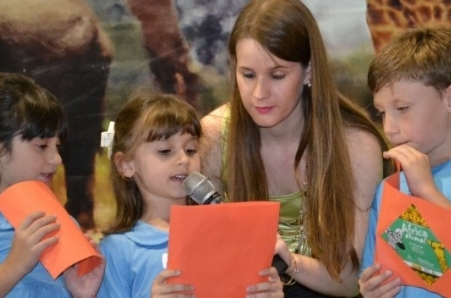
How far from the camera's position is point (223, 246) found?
6.36ft

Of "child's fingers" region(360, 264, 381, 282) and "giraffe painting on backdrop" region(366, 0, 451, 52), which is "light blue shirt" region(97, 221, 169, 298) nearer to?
"child's fingers" region(360, 264, 381, 282)

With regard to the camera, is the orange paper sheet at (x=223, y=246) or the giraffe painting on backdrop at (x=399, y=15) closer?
the orange paper sheet at (x=223, y=246)

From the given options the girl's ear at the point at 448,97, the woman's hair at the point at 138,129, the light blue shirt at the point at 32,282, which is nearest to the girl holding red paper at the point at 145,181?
the woman's hair at the point at 138,129

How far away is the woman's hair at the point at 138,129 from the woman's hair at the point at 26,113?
0.59 feet

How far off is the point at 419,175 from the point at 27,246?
974 millimetres

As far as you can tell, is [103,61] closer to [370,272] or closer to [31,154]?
[31,154]

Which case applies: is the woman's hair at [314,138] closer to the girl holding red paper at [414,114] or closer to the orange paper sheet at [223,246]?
the girl holding red paper at [414,114]

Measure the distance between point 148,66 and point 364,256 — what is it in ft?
4.11

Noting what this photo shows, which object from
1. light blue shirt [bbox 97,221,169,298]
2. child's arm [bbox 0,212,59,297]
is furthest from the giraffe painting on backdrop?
child's arm [bbox 0,212,59,297]

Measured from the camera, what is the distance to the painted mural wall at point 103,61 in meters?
3.18

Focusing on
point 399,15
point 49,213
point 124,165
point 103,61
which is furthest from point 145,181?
point 399,15

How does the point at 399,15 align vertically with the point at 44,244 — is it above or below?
above

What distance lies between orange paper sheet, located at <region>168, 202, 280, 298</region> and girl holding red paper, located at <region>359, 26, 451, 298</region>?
33 cm

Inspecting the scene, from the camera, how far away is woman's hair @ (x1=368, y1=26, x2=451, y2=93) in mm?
2219
